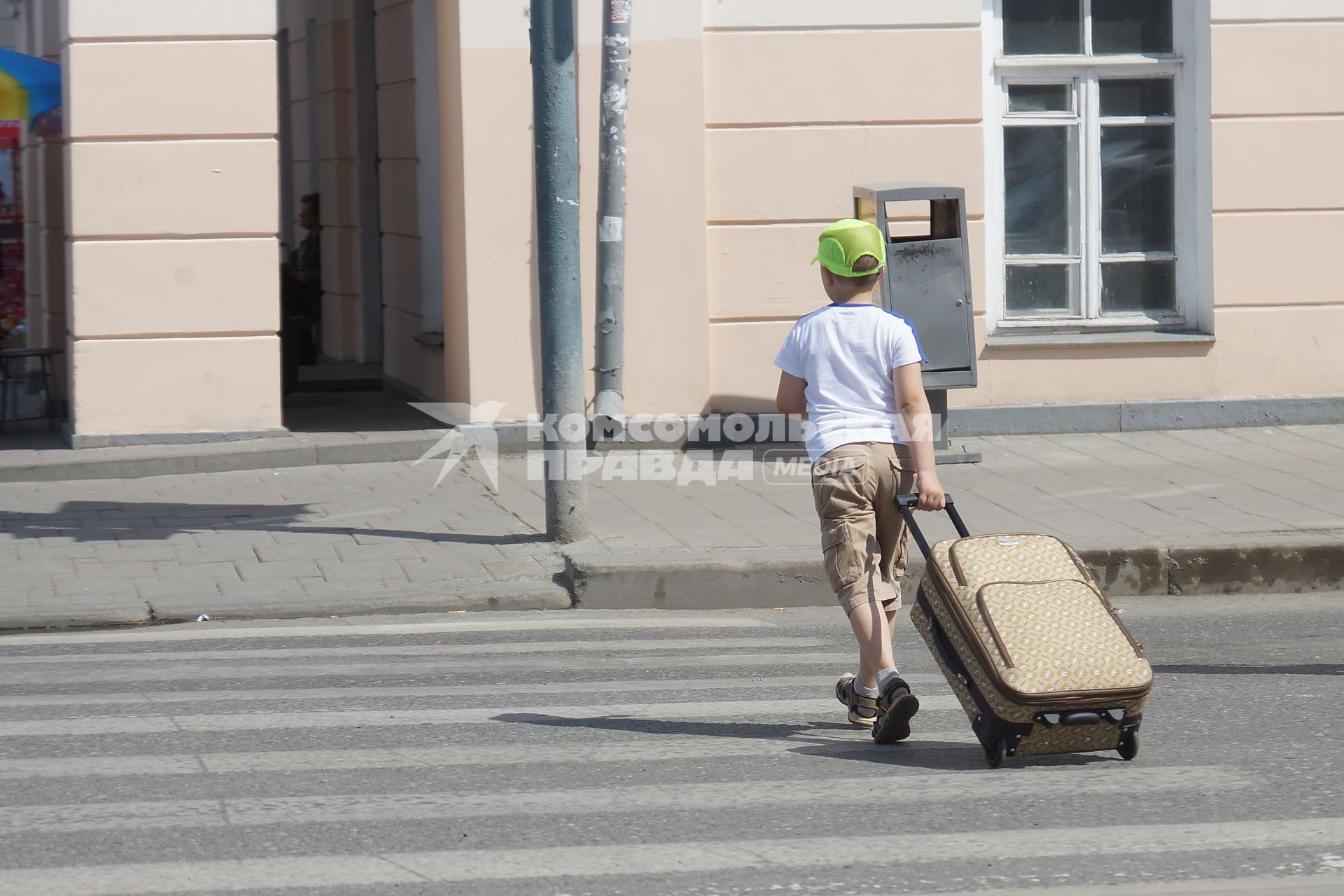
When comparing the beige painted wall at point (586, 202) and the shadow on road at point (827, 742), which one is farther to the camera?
the beige painted wall at point (586, 202)

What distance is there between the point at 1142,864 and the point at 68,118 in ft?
27.9

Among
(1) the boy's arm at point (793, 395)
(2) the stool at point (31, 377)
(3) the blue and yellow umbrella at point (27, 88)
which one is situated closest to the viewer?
(1) the boy's arm at point (793, 395)

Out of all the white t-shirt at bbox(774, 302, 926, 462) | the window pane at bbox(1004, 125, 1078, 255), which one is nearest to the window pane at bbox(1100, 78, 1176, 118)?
the window pane at bbox(1004, 125, 1078, 255)

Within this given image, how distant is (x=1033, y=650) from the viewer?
462cm

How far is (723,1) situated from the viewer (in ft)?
35.3

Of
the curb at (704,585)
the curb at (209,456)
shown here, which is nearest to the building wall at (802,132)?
the curb at (209,456)

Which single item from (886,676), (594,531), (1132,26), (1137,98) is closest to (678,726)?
(886,676)

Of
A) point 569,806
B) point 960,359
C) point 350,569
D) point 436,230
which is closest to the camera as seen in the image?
point 569,806

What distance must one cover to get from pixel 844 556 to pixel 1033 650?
27.2 inches

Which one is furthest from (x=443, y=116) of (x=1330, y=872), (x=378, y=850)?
(x=1330, y=872)

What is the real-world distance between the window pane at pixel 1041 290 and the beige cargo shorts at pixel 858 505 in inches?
264

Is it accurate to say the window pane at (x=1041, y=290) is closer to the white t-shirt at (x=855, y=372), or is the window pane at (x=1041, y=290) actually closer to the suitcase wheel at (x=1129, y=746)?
the white t-shirt at (x=855, y=372)

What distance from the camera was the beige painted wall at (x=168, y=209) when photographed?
33.8 ft

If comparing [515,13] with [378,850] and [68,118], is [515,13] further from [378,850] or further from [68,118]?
[378,850]
